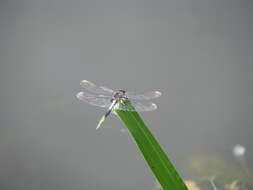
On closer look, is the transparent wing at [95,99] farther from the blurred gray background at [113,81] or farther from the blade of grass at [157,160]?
the blurred gray background at [113,81]

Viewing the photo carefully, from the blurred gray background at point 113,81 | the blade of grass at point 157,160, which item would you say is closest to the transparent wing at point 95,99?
the blade of grass at point 157,160

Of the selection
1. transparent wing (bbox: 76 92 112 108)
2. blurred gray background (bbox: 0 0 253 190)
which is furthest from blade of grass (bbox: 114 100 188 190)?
blurred gray background (bbox: 0 0 253 190)

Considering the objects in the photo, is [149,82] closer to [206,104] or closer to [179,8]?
[206,104]

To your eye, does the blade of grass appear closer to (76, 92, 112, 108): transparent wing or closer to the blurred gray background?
(76, 92, 112, 108): transparent wing

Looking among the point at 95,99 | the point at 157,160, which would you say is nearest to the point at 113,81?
the point at 95,99

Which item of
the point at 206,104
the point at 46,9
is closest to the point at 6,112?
the point at 46,9

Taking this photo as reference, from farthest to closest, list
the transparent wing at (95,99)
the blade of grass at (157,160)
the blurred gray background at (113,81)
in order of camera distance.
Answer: the blurred gray background at (113,81) < the transparent wing at (95,99) < the blade of grass at (157,160)

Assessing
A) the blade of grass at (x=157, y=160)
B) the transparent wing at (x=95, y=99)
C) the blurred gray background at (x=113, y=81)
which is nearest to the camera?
the blade of grass at (x=157, y=160)
